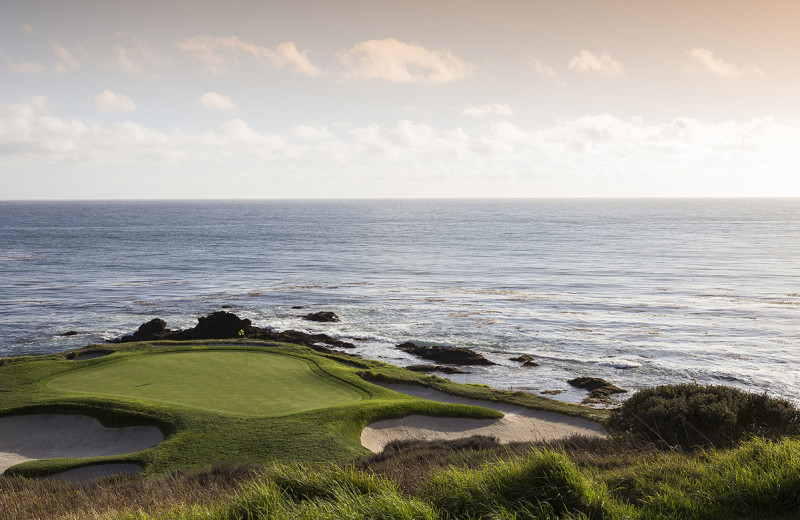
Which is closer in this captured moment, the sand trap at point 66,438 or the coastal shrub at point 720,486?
the coastal shrub at point 720,486

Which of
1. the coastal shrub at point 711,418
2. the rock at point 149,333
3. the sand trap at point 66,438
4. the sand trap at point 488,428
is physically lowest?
the rock at point 149,333

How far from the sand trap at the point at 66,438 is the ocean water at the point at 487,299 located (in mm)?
14668

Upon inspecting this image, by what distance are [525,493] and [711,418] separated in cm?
786

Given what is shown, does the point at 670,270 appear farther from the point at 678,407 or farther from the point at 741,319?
the point at 678,407

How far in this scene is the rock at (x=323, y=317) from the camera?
38500 mm

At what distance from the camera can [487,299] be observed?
4634cm

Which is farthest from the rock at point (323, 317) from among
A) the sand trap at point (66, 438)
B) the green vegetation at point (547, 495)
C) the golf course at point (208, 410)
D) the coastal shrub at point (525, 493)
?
the coastal shrub at point (525, 493)

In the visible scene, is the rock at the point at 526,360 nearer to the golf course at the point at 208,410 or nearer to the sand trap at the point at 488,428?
the golf course at the point at 208,410

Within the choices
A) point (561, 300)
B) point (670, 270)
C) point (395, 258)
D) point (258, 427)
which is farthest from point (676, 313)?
point (395, 258)

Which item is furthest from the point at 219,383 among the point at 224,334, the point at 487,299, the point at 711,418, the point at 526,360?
the point at 487,299

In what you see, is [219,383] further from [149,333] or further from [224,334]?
[149,333]

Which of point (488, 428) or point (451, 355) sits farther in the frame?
point (451, 355)

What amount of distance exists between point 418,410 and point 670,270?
174 ft

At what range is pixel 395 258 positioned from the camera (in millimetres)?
76375
